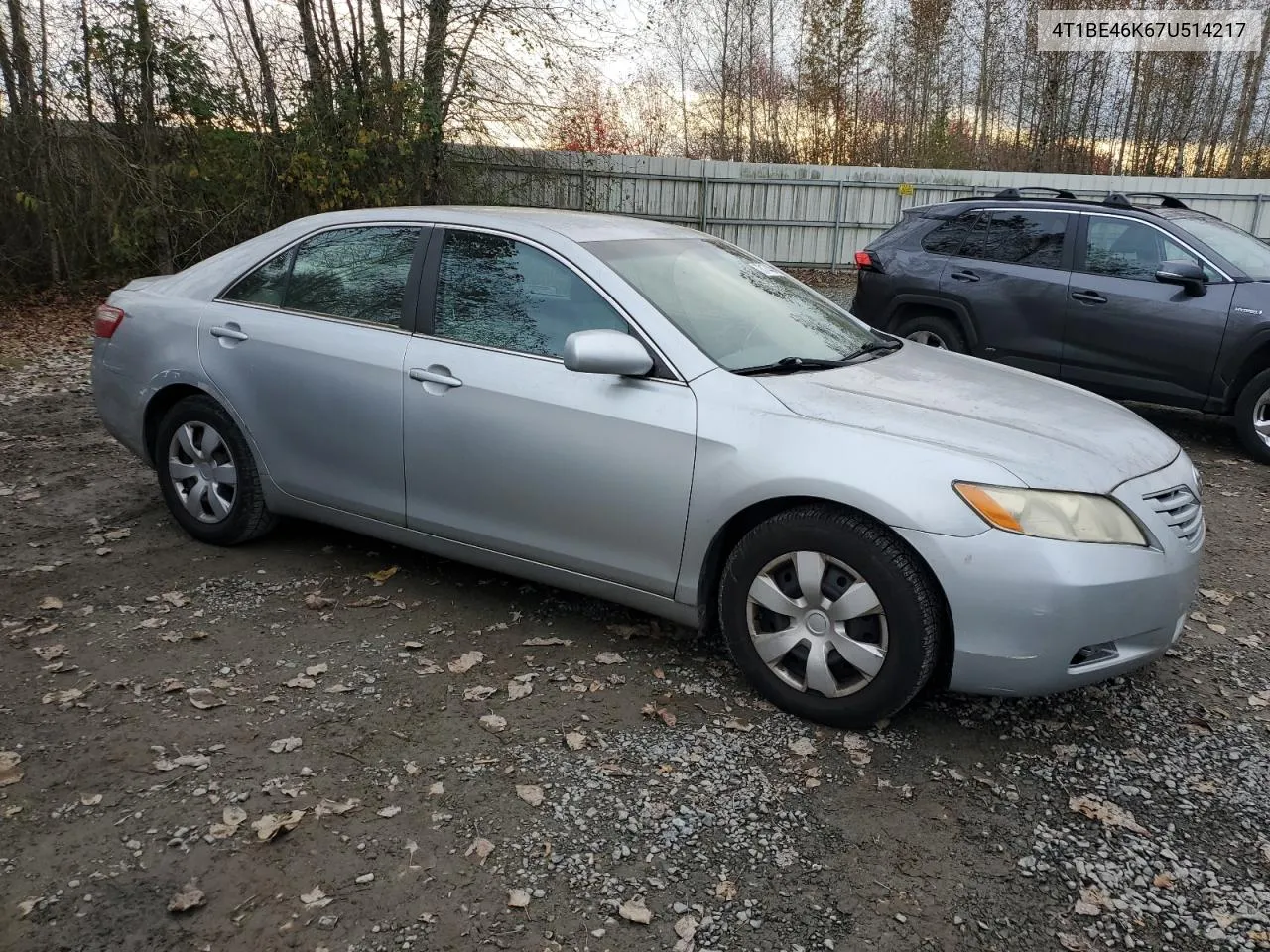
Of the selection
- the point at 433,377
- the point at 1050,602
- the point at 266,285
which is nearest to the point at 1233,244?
the point at 1050,602

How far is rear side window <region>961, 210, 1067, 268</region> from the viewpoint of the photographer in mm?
7594

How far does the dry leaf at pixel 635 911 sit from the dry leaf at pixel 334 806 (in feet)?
2.91

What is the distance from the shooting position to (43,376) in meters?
Answer: 8.66

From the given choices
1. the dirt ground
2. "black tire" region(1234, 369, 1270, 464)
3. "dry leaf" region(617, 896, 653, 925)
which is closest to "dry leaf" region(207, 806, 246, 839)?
the dirt ground

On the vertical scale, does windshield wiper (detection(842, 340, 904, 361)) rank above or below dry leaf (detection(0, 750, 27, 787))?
above

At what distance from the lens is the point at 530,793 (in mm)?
2873

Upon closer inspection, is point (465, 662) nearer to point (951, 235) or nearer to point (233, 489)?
point (233, 489)

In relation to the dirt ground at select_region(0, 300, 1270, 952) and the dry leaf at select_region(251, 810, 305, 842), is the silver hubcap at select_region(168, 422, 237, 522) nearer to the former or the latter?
the dirt ground at select_region(0, 300, 1270, 952)

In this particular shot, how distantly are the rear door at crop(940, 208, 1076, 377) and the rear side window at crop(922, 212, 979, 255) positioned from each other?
0.20 feet

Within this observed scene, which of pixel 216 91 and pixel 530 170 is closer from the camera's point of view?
pixel 216 91

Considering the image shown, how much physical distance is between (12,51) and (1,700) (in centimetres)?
1159

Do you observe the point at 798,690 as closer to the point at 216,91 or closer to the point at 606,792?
the point at 606,792

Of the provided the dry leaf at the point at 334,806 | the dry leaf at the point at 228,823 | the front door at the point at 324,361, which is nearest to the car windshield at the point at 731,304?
the front door at the point at 324,361

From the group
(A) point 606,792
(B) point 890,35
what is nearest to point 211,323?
(A) point 606,792
